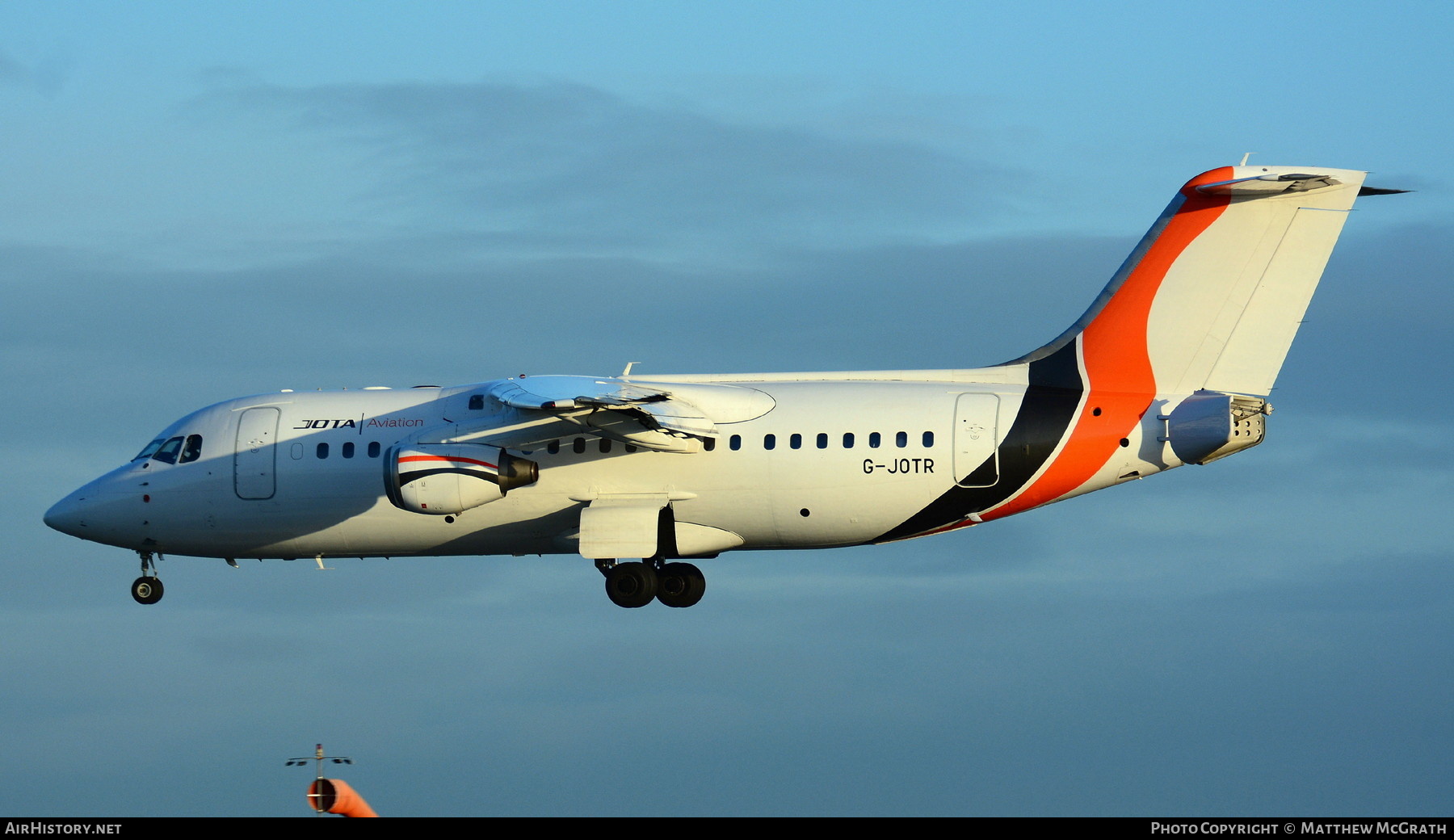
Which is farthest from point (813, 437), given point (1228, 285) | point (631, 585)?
point (1228, 285)

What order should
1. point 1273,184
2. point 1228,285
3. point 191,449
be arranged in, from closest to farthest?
point 1273,184, point 1228,285, point 191,449

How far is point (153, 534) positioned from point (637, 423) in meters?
9.42

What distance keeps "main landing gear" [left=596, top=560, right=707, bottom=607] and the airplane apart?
33 millimetres

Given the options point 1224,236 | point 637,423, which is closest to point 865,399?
point 637,423

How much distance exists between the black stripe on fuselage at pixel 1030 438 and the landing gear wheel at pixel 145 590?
13.9 meters

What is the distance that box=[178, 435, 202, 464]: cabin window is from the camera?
31.8m

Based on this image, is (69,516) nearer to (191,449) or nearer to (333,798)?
(191,449)

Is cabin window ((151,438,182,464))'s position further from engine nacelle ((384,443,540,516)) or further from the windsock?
the windsock

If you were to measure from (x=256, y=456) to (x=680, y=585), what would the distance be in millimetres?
7727

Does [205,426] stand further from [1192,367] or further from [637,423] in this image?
[1192,367]

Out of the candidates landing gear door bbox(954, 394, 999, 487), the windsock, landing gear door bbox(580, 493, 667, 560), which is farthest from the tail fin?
the windsock

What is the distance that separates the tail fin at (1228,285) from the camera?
28.2 meters

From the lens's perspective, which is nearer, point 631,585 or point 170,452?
point 631,585

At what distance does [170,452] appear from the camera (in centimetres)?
3212
